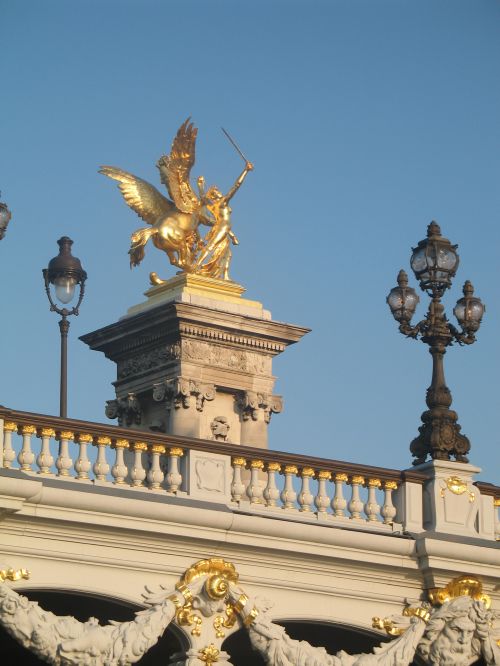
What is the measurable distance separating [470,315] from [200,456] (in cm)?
453

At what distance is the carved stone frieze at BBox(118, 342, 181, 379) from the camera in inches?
1831

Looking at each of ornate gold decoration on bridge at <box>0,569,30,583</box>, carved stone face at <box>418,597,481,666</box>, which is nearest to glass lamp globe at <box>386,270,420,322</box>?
carved stone face at <box>418,597,481,666</box>

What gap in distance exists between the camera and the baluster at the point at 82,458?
28594 mm

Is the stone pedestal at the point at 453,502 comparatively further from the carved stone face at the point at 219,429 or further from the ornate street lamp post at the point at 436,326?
the carved stone face at the point at 219,429

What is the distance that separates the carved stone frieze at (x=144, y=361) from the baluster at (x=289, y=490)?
53.4ft

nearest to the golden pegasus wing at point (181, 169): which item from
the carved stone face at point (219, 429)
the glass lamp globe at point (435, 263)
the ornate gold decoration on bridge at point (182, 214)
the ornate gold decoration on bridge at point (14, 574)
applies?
the ornate gold decoration on bridge at point (182, 214)

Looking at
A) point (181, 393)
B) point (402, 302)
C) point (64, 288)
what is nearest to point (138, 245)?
point (181, 393)

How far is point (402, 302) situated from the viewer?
31.6 meters

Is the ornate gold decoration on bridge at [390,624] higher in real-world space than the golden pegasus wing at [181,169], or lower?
lower

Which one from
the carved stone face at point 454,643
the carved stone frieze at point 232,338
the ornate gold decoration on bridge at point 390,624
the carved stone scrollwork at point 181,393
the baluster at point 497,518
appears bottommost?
the carved stone face at point 454,643

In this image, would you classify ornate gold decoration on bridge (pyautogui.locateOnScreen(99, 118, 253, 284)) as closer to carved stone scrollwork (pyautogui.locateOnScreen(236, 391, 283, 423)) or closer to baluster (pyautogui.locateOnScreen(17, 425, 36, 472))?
carved stone scrollwork (pyautogui.locateOnScreen(236, 391, 283, 423))

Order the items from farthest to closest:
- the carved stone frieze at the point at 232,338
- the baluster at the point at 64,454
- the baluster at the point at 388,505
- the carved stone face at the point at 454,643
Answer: the carved stone frieze at the point at 232,338 < the baluster at the point at 388,505 < the carved stone face at the point at 454,643 < the baluster at the point at 64,454

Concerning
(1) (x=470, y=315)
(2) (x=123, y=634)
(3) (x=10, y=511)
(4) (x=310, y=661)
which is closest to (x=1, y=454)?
(3) (x=10, y=511)

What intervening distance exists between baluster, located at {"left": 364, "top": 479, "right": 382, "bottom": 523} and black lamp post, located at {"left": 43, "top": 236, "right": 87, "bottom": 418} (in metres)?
6.13
